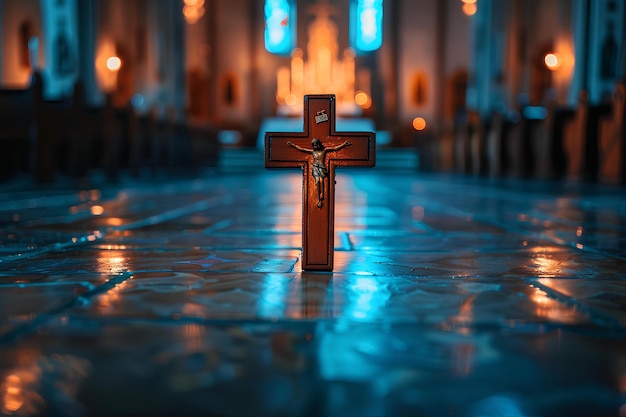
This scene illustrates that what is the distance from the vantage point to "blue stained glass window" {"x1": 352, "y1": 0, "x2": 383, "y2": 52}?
941 inches

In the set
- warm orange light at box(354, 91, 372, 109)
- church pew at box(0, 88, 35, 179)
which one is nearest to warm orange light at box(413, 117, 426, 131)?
warm orange light at box(354, 91, 372, 109)

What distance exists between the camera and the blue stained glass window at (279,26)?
921 inches

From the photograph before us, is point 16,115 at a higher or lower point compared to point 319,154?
higher

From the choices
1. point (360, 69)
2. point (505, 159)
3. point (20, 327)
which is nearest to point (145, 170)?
point (505, 159)

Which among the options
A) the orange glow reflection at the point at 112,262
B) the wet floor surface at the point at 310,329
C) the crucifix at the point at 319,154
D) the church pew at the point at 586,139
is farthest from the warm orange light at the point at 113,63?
the crucifix at the point at 319,154

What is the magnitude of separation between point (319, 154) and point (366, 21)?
2344 cm

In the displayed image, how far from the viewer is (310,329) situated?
3.55 feet

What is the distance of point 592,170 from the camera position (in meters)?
8.70

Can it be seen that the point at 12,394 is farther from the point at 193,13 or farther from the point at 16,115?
the point at 193,13

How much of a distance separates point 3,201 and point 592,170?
7316 mm

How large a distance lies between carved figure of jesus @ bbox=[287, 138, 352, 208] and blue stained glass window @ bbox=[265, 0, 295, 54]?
2228 cm

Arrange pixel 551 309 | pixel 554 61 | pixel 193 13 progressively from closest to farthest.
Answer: pixel 551 309 < pixel 554 61 < pixel 193 13

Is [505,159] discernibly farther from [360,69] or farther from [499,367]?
[360,69]

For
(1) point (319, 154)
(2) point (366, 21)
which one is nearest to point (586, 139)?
(1) point (319, 154)
